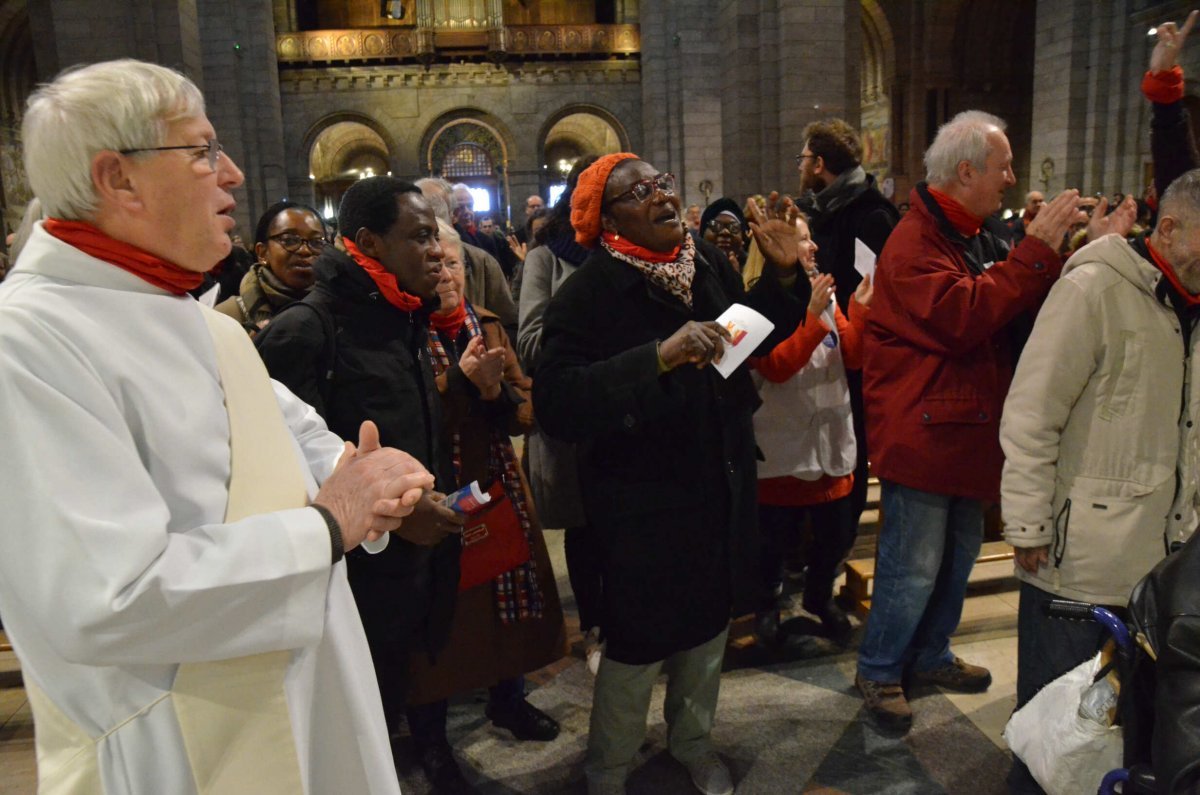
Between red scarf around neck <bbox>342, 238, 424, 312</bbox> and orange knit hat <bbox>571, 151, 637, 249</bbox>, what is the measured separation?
58cm

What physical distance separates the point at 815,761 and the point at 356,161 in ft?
118

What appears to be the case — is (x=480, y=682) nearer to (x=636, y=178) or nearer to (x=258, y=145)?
(x=636, y=178)

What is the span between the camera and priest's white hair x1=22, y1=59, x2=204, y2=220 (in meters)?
1.24

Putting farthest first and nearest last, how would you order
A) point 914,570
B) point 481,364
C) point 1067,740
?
point 914,570 → point 481,364 → point 1067,740

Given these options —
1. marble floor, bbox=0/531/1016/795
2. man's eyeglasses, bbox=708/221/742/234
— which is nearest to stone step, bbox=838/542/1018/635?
marble floor, bbox=0/531/1016/795

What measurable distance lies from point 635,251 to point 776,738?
1.94m

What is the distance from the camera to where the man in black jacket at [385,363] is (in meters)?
2.44

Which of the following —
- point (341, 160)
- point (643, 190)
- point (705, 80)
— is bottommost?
point (643, 190)

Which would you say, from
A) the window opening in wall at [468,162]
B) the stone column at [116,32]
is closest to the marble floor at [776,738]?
the stone column at [116,32]

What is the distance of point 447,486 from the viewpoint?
275 centimetres

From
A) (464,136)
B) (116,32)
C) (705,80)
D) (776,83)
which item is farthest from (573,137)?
(116,32)

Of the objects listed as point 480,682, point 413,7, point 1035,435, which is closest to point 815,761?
point 480,682

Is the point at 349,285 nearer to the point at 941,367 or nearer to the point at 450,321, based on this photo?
the point at 450,321

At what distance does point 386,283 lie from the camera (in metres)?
2.53
